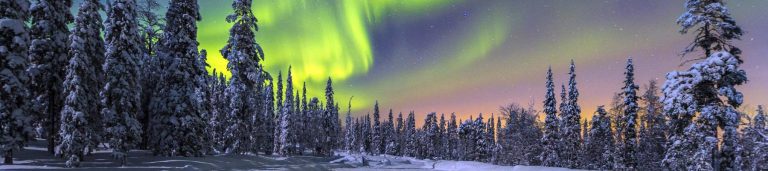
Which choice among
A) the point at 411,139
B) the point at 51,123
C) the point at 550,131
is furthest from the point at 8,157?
the point at 411,139

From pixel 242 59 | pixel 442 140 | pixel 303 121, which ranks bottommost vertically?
pixel 442 140

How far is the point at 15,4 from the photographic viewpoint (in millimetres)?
21297

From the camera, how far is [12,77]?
20.2 metres

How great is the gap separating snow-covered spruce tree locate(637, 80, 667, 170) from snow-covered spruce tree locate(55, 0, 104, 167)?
Result: 52.0 meters

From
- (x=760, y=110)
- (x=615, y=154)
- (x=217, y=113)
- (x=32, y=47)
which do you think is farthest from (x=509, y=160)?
(x=32, y=47)

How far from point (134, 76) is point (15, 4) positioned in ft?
23.8

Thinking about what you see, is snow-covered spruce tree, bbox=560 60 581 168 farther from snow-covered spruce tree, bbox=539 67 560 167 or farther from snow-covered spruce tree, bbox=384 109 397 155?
snow-covered spruce tree, bbox=384 109 397 155

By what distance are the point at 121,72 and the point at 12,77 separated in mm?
6193

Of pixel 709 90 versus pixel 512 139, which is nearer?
pixel 709 90

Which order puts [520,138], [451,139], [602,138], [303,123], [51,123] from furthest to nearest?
[451,139]
[303,123]
[520,138]
[602,138]
[51,123]

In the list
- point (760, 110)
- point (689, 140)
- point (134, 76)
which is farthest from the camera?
point (760, 110)

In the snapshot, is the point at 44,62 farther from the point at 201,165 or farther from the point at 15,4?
the point at 201,165

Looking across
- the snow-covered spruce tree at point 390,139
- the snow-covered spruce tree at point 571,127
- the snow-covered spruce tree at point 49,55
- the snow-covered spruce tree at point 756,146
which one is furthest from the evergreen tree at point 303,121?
the snow-covered spruce tree at point 756,146

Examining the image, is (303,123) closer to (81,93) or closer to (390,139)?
(390,139)
